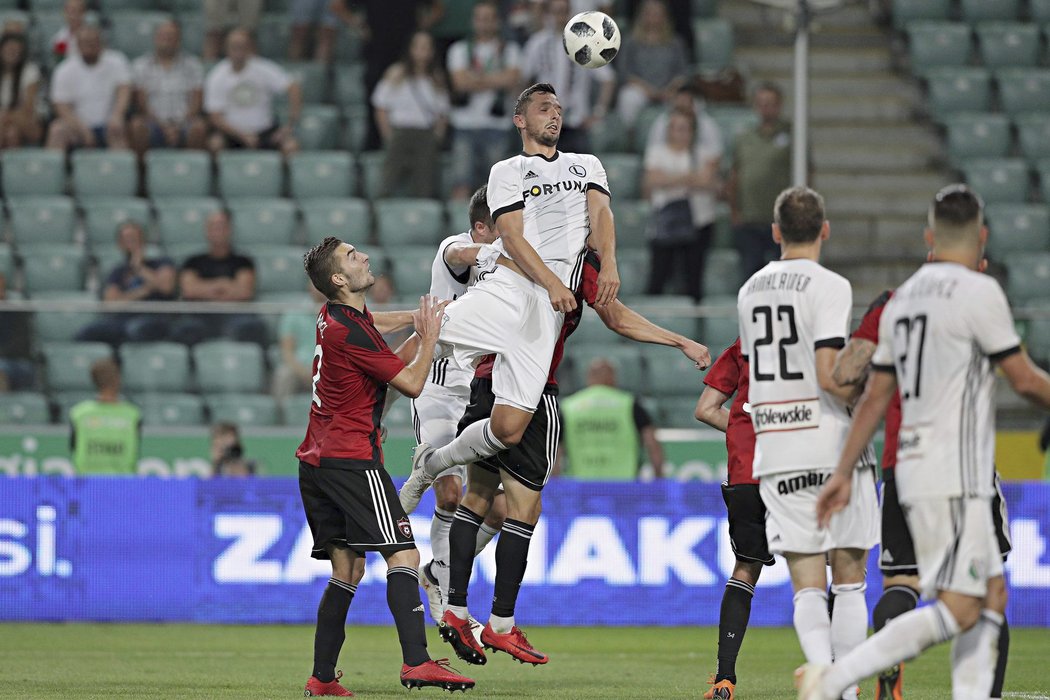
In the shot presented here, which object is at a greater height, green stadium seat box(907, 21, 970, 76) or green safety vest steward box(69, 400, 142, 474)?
green stadium seat box(907, 21, 970, 76)

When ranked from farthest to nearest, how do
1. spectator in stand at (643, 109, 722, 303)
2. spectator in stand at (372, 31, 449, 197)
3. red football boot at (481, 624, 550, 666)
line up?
spectator in stand at (372, 31, 449, 197)
spectator in stand at (643, 109, 722, 303)
red football boot at (481, 624, 550, 666)

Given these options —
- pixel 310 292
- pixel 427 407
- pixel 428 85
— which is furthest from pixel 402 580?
pixel 428 85

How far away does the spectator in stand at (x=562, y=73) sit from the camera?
52.1ft

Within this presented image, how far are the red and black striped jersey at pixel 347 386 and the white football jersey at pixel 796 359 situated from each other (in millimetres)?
1798

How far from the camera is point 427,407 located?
9.12 m

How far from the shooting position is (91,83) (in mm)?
16125

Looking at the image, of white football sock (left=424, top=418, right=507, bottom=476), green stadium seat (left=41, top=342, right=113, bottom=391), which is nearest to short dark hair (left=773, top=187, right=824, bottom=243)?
white football sock (left=424, top=418, right=507, bottom=476)

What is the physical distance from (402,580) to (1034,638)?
6.03 metres

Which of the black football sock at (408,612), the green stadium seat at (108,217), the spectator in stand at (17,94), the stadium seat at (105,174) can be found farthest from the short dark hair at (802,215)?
the spectator in stand at (17,94)

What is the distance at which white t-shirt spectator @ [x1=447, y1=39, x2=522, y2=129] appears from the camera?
16.0 meters

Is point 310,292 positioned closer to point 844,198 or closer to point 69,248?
point 69,248

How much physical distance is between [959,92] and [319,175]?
7.35 metres

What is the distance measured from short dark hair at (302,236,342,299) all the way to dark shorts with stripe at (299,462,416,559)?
33.4 inches

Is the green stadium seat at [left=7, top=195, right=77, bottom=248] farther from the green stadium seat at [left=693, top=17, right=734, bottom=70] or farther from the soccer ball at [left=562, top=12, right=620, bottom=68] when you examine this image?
the soccer ball at [left=562, top=12, right=620, bottom=68]
